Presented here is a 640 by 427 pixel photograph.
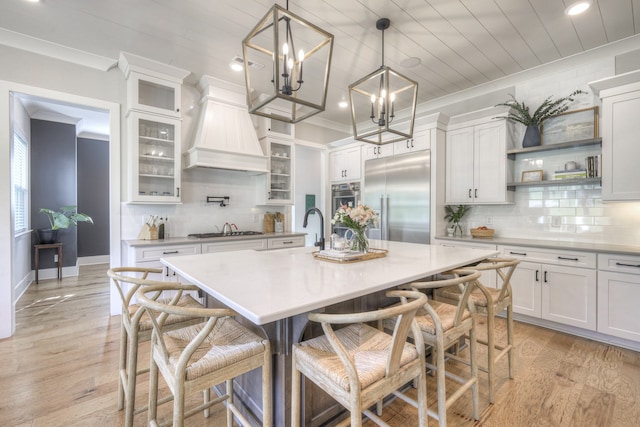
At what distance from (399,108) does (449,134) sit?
1.20 m

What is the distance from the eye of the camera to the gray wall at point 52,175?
511 centimetres

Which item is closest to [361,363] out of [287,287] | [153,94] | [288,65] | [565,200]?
[287,287]

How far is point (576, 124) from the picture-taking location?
10.6 ft

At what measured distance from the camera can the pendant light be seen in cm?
225

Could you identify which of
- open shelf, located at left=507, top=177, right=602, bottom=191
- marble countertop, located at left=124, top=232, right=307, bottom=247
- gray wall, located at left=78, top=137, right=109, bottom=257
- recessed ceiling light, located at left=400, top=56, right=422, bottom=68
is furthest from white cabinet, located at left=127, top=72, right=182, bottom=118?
gray wall, located at left=78, top=137, right=109, bottom=257

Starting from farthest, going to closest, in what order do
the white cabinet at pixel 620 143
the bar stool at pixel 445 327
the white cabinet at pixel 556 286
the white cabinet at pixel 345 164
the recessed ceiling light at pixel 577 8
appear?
the white cabinet at pixel 345 164 < the white cabinet at pixel 556 286 < the white cabinet at pixel 620 143 < the recessed ceiling light at pixel 577 8 < the bar stool at pixel 445 327

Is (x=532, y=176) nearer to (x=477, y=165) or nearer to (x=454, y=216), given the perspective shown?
(x=477, y=165)

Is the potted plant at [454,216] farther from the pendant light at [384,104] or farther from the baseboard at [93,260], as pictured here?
the baseboard at [93,260]

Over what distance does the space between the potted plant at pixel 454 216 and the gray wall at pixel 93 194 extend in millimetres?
7120

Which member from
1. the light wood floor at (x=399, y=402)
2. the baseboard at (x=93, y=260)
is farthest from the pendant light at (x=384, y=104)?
the baseboard at (x=93, y=260)

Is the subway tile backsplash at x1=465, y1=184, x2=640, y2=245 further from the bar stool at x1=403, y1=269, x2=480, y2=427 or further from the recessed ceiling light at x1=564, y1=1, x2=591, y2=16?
the bar stool at x1=403, y1=269, x2=480, y2=427

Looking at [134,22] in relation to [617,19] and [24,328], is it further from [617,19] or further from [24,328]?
[617,19]

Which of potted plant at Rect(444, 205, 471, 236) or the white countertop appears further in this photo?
potted plant at Rect(444, 205, 471, 236)

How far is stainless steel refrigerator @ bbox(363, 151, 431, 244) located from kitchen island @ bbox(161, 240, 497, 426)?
1.97m
